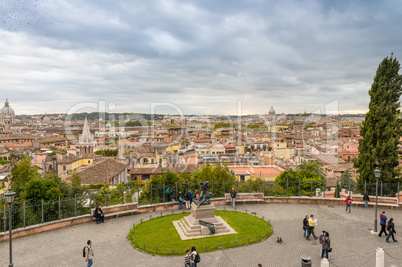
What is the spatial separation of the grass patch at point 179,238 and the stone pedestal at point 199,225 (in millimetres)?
289

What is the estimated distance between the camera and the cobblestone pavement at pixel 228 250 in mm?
9484

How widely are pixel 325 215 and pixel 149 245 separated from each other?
8839 millimetres

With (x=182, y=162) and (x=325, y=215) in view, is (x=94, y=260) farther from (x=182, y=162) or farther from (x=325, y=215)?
(x=182, y=162)

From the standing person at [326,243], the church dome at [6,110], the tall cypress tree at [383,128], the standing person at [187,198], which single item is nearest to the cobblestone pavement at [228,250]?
the standing person at [326,243]

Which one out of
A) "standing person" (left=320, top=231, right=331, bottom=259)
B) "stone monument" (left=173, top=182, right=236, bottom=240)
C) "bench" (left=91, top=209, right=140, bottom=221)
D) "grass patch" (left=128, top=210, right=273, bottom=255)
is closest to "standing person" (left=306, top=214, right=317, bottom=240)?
"standing person" (left=320, top=231, right=331, bottom=259)

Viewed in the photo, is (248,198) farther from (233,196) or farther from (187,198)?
(187,198)

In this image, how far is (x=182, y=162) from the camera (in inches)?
1973

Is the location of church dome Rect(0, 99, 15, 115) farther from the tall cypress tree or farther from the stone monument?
the tall cypress tree

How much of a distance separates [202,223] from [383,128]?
45.2 ft

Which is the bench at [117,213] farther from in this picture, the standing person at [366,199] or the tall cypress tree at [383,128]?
the tall cypress tree at [383,128]

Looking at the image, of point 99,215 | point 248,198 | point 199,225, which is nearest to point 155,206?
point 99,215

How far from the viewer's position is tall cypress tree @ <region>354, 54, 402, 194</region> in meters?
17.6

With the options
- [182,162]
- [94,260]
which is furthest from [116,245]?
[182,162]

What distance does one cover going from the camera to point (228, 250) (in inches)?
409
